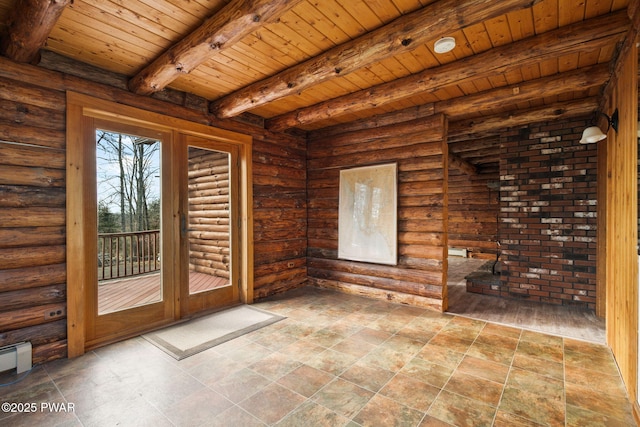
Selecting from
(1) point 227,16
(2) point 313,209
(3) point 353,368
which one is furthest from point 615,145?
(2) point 313,209

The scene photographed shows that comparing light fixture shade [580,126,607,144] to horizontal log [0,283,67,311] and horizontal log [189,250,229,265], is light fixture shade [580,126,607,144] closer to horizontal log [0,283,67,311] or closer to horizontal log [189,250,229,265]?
horizontal log [189,250,229,265]

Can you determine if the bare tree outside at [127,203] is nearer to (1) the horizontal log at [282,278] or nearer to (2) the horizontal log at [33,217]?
(2) the horizontal log at [33,217]

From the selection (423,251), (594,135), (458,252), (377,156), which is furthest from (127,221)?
(458,252)

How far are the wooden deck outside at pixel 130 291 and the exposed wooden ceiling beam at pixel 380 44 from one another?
2.38 metres

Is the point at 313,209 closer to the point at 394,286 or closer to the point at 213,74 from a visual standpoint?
the point at 394,286

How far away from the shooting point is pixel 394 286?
14.6ft

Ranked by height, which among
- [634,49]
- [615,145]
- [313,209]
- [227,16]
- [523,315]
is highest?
[227,16]

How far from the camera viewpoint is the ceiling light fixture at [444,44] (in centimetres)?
252

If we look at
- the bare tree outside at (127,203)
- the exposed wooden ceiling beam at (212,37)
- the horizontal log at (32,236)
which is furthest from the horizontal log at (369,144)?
the horizontal log at (32,236)

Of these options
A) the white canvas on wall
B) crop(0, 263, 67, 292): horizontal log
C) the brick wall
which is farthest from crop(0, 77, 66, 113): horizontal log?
the brick wall

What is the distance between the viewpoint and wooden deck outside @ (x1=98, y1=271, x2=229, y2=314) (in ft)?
10.3

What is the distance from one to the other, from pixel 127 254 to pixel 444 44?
3.84 meters

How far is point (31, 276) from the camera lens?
2645 mm

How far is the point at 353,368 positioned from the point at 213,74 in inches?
131
